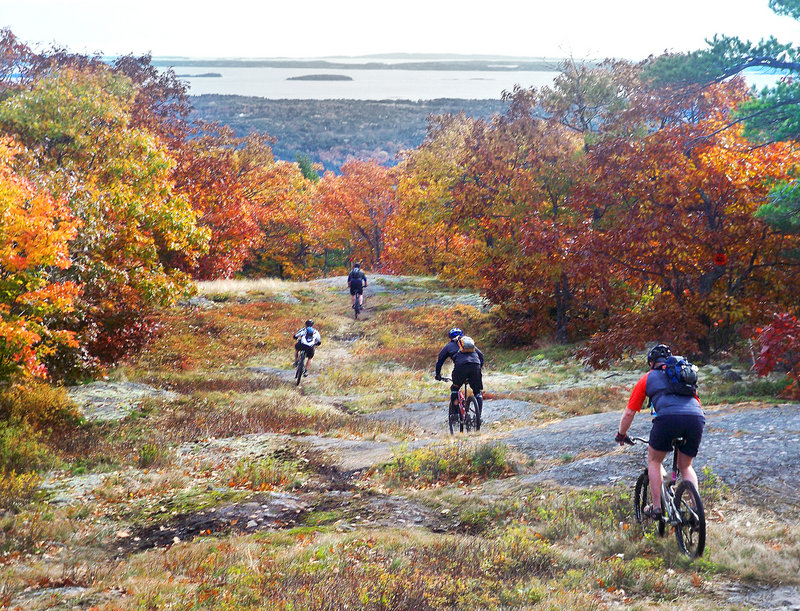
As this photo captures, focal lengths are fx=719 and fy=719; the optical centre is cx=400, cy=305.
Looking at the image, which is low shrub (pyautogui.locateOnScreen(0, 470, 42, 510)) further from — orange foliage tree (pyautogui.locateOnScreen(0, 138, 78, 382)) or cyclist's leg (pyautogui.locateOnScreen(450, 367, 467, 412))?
cyclist's leg (pyautogui.locateOnScreen(450, 367, 467, 412))

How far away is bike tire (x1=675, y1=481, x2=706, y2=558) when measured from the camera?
264 inches

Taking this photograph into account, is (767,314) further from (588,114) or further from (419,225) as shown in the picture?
(419,225)

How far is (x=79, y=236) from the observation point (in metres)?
19.1

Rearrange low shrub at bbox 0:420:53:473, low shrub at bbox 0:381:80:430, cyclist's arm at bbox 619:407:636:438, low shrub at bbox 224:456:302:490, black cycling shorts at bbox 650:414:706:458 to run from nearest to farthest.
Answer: black cycling shorts at bbox 650:414:706:458, cyclist's arm at bbox 619:407:636:438, low shrub at bbox 224:456:302:490, low shrub at bbox 0:420:53:473, low shrub at bbox 0:381:80:430

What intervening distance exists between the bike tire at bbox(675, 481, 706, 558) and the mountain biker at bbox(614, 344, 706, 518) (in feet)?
0.39

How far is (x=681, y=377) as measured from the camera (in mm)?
6746

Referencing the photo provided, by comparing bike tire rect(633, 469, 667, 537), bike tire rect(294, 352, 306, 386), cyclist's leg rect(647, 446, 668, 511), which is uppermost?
cyclist's leg rect(647, 446, 668, 511)

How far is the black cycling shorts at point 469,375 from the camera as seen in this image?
1358 cm

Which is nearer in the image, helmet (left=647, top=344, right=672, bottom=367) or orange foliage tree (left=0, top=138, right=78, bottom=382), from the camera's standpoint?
helmet (left=647, top=344, right=672, bottom=367)

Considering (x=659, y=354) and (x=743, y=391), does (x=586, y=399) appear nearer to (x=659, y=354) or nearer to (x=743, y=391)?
(x=743, y=391)

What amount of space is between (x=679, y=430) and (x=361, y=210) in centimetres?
6132

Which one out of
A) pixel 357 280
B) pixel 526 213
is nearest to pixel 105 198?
pixel 357 280

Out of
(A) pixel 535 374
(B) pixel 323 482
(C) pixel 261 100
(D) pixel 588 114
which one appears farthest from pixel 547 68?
(C) pixel 261 100

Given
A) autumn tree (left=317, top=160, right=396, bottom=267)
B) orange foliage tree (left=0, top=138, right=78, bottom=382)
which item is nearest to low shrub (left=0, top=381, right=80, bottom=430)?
orange foliage tree (left=0, top=138, right=78, bottom=382)
